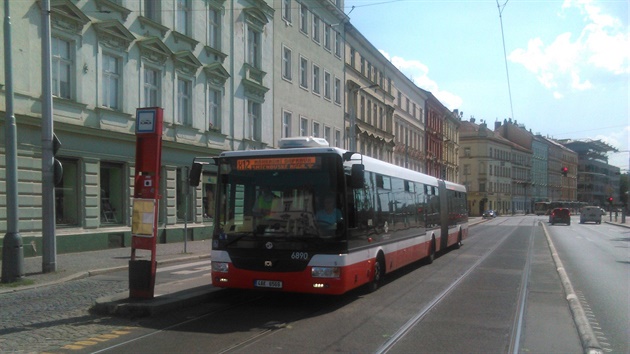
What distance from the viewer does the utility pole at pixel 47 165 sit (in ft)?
46.9

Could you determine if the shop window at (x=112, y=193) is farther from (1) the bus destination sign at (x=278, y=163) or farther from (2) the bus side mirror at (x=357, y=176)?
(2) the bus side mirror at (x=357, y=176)

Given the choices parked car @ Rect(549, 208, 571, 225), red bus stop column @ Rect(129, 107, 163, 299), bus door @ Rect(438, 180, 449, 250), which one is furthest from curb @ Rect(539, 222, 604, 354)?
parked car @ Rect(549, 208, 571, 225)

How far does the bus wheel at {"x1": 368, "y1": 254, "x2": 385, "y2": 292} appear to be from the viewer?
1150 cm

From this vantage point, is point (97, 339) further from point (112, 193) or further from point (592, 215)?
point (592, 215)

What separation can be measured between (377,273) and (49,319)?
19.0 feet

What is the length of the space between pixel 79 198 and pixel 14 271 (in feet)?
25.5

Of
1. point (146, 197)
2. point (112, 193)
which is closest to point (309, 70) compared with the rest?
point (112, 193)

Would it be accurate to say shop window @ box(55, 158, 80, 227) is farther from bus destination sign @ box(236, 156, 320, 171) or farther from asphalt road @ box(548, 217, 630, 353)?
asphalt road @ box(548, 217, 630, 353)

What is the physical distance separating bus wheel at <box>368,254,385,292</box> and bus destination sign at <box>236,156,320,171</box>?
267 centimetres

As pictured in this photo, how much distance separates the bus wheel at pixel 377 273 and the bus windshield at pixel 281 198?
219 centimetres

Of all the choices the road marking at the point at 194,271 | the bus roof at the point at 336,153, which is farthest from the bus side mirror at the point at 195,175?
the road marking at the point at 194,271

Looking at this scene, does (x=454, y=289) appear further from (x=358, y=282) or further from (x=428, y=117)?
(x=428, y=117)

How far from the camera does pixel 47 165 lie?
14312 millimetres

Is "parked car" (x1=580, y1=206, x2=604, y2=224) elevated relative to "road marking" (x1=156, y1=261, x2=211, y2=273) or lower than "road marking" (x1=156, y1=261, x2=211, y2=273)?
lower
